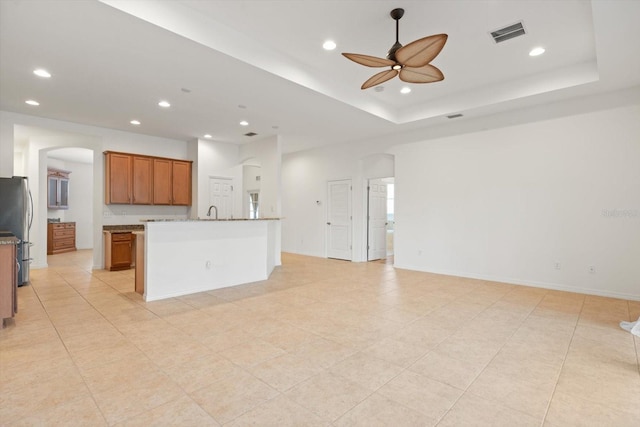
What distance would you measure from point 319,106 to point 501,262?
171 inches

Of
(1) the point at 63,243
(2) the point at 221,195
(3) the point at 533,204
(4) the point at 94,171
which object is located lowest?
(1) the point at 63,243

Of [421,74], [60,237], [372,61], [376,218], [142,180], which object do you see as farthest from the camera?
[60,237]

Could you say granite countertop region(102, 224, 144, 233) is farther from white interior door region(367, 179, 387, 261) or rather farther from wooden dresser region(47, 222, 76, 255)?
white interior door region(367, 179, 387, 261)

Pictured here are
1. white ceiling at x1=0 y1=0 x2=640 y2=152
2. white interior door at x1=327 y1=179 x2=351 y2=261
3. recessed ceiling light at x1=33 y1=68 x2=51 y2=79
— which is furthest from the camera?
white interior door at x1=327 y1=179 x2=351 y2=261

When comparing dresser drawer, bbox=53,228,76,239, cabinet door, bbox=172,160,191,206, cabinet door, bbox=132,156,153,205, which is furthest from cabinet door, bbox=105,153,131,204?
dresser drawer, bbox=53,228,76,239

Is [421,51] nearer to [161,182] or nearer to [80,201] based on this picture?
[161,182]

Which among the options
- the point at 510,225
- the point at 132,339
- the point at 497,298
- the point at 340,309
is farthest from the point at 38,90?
the point at 510,225

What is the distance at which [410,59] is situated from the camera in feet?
10.2

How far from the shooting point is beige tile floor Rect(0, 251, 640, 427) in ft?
6.43

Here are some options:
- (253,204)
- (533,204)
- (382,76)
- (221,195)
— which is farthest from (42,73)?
(533,204)

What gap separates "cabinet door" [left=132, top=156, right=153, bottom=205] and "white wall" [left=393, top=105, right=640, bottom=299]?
5.79 m

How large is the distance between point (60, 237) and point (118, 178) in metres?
4.91

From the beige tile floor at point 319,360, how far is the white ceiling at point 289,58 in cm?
305

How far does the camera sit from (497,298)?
4.57 metres
